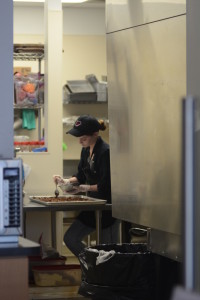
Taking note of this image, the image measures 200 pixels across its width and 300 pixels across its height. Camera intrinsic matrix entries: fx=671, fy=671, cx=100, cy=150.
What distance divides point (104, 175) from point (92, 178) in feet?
0.91

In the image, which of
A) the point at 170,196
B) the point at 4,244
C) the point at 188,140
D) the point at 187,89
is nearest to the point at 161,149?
the point at 170,196

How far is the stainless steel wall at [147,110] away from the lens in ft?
11.5

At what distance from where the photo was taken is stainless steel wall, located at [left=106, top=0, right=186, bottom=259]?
350cm

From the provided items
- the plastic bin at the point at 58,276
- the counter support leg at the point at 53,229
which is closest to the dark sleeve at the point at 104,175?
the plastic bin at the point at 58,276

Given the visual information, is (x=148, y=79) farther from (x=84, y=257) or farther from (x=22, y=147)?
(x=22, y=147)

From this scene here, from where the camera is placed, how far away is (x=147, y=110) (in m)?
3.86

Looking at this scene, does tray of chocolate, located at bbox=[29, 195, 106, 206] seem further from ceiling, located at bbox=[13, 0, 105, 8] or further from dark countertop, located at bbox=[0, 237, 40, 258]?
ceiling, located at bbox=[13, 0, 105, 8]

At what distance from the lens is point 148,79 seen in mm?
3822

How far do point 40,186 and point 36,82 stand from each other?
1079mm

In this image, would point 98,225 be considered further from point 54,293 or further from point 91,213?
point 54,293

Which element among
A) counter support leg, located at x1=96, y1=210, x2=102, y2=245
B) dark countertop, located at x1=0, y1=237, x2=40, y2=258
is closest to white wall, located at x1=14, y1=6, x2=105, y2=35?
counter support leg, located at x1=96, y1=210, x2=102, y2=245

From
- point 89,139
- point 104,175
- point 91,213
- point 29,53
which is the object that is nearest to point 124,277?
point 104,175

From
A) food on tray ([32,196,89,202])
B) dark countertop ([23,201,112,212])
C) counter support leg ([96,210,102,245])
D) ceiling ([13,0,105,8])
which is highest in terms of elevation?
ceiling ([13,0,105,8])

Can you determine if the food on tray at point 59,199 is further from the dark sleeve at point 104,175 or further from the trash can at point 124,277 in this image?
the trash can at point 124,277
